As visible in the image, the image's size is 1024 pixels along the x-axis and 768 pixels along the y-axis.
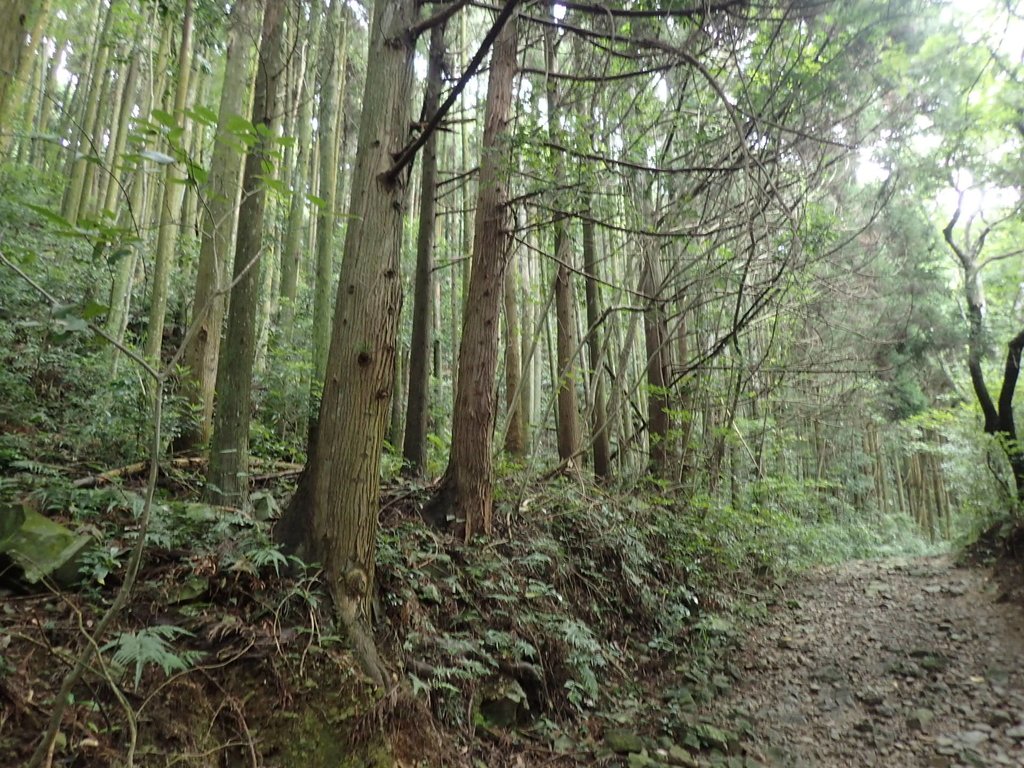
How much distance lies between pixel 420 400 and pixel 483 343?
1167 millimetres

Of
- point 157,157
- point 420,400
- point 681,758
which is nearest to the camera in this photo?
point 157,157

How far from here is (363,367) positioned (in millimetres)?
3162

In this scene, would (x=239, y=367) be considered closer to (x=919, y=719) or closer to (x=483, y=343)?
(x=483, y=343)

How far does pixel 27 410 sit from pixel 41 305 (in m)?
2.13

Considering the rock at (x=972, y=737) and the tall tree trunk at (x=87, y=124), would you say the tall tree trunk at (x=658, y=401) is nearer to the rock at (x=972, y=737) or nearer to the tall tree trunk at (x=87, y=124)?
the rock at (x=972, y=737)

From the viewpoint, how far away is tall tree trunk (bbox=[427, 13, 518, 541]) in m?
5.03

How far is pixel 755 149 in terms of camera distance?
5234mm

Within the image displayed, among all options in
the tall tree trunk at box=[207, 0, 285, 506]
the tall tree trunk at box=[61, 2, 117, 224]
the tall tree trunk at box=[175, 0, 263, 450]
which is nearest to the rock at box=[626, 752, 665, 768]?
the tall tree trunk at box=[207, 0, 285, 506]

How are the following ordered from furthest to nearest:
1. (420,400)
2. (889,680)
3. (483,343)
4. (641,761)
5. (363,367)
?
1. (420,400)
2. (483,343)
3. (889,680)
4. (641,761)
5. (363,367)

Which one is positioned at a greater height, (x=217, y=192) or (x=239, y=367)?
(x=217, y=192)

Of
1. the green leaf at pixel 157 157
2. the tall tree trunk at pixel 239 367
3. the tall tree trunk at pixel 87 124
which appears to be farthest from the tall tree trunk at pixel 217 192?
the tall tree trunk at pixel 87 124

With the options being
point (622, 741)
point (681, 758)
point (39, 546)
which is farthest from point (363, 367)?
point (681, 758)

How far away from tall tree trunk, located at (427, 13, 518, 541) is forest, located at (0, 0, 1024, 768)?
31mm

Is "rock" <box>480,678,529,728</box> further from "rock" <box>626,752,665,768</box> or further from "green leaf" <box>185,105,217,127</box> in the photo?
Answer: "green leaf" <box>185,105,217,127</box>
